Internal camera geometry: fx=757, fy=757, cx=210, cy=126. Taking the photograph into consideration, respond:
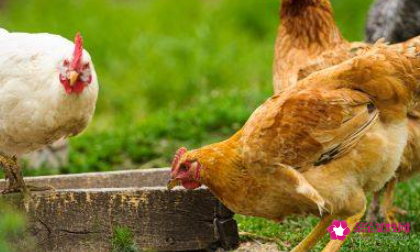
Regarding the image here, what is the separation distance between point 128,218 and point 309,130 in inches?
49.7

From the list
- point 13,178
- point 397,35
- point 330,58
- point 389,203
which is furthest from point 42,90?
point 397,35

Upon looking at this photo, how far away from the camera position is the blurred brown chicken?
18.9 ft

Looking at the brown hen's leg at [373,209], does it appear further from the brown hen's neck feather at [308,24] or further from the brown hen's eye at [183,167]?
the brown hen's eye at [183,167]

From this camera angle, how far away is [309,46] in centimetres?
632

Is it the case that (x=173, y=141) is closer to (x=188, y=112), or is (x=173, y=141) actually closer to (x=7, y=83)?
(x=188, y=112)

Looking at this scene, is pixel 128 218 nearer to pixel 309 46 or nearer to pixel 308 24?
pixel 309 46

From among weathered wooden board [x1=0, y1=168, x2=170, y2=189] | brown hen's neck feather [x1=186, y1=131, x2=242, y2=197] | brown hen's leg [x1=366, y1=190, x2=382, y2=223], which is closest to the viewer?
brown hen's neck feather [x1=186, y1=131, x2=242, y2=197]

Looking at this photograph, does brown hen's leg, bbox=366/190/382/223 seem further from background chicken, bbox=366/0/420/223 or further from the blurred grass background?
the blurred grass background

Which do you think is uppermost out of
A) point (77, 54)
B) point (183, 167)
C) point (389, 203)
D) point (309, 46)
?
point (77, 54)

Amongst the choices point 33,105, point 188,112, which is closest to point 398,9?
point 188,112

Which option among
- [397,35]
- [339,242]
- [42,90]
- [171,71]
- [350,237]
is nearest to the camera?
[339,242]

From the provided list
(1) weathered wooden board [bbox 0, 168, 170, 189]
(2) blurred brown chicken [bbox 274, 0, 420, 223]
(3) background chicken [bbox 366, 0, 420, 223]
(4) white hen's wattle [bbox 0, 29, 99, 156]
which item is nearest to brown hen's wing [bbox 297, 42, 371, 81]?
(2) blurred brown chicken [bbox 274, 0, 420, 223]

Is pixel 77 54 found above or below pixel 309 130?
above

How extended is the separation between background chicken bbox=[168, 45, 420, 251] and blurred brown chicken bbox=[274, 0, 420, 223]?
1285mm
